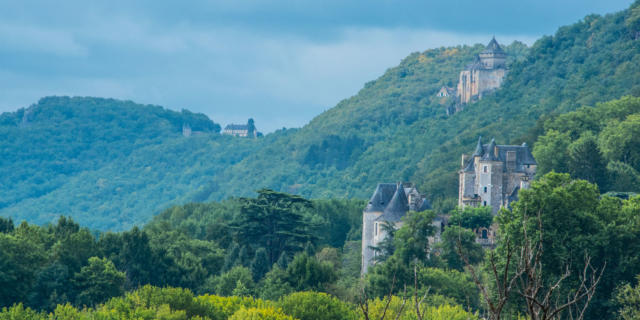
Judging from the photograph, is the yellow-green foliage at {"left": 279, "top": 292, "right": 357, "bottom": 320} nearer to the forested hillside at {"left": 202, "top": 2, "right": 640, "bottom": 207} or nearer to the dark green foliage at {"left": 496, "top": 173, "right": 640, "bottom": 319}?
the dark green foliage at {"left": 496, "top": 173, "right": 640, "bottom": 319}

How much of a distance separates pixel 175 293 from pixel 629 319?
22320 millimetres

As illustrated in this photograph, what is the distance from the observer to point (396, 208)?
78.4 metres

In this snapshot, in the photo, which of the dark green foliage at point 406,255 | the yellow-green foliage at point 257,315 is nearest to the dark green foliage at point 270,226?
the dark green foliage at point 406,255

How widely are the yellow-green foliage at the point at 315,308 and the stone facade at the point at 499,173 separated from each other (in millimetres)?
30112

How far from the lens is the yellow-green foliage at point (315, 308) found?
50.4 m

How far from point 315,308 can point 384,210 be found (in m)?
28.4

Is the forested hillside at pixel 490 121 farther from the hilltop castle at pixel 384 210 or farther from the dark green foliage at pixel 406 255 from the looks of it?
the dark green foliage at pixel 406 255

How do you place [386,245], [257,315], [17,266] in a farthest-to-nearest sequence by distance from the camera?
[386,245], [17,266], [257,315]

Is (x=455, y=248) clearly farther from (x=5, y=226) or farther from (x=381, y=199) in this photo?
(x=5, y=226)

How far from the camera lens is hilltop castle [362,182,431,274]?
78.1m

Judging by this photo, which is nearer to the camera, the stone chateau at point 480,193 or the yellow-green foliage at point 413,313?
the yellow-green foliage at point 413,313

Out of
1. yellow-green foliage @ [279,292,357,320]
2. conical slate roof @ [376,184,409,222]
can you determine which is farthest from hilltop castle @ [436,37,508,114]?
yellow-green foliage @ [279,292,357,320]

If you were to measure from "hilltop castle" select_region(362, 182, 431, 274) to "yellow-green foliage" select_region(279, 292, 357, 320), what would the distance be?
24.6 metres

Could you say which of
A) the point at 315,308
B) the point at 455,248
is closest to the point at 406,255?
the point at 455,248
